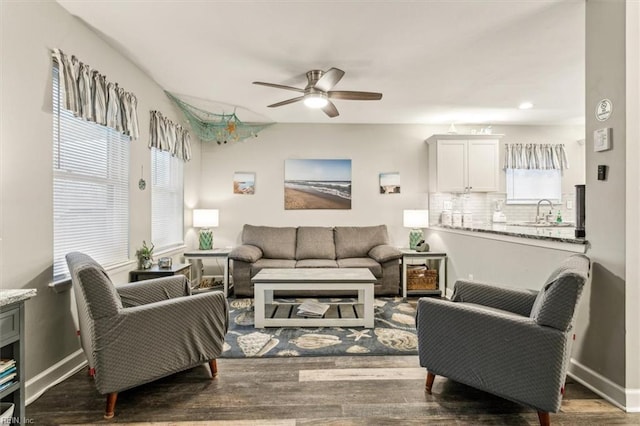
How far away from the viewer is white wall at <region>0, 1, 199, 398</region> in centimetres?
184

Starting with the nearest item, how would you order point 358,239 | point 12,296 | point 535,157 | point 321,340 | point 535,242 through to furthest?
point 12,296 < point 535,242 < point 321,340 < point 358,239 < point 535,157

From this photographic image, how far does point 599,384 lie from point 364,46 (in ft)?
9.85

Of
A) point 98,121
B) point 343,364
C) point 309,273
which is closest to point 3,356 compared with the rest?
point 98,121

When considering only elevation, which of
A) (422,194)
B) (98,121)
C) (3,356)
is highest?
(98,121)

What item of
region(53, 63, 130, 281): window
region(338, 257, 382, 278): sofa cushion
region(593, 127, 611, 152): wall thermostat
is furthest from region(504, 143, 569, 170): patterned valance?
region(53, 63, 130, 281): window

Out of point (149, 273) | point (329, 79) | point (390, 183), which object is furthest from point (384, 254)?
point (149, 273)

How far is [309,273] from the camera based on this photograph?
346cm

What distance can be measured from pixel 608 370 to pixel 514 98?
10.5 feet

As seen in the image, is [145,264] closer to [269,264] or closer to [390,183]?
[269,264]

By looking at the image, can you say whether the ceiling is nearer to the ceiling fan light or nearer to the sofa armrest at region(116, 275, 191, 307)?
the ceiling fan light

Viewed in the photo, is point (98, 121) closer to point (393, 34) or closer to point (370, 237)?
point (393, 34)

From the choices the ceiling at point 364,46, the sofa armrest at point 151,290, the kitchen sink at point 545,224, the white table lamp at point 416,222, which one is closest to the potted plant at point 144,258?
the sofa armrest at point 151,290

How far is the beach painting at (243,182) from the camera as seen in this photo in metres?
5.14

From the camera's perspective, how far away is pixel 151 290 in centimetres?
247
